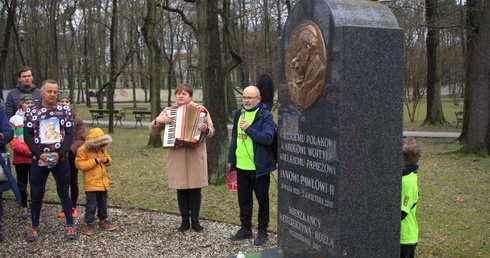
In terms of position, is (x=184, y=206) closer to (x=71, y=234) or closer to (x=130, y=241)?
(x=130, y=241)

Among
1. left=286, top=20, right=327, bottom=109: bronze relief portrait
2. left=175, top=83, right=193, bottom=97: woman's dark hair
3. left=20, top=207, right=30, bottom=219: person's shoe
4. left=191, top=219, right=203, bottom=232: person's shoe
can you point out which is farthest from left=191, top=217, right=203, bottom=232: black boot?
left=286, top=20, right=327, bottom=109: bronze relief portrait

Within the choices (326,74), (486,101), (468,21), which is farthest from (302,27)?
(468,21)

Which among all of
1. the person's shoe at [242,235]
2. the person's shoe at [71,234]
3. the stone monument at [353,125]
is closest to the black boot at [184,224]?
the person's shoe at [242,235]

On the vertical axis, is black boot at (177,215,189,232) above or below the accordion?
below

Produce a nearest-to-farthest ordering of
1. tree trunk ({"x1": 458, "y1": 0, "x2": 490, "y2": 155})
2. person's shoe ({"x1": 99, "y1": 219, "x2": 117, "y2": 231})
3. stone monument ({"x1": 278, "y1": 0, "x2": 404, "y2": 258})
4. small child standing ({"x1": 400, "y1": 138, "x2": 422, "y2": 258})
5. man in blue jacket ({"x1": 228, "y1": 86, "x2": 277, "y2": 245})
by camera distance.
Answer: stone monument ({"x1": 278, "y1": 0, "x2": 404, "y2": 258})
small child standing ({"x1": 400, "y1": 138, "x2": 422, "y2": 258})
man in blue jacket ({"x1": 228, "y1": 86, "x2": 277, "y2": 245})
person's shoe ({"x1": 99, "y1": 219, "x2": 117, "y2": 231})
tree trunk ({"x1": 458, "y1": 0, "x2": 490, "y2": 155})

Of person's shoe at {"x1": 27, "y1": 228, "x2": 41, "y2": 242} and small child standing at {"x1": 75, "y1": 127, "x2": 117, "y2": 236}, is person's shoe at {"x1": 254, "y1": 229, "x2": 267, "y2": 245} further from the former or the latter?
person's shoe at {"x1": 27, "y1": 228, "x2": 41, "y2": 242}

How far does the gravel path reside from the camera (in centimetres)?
568

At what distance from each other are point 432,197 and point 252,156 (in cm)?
438

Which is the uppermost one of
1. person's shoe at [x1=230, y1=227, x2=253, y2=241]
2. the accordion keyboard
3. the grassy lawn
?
the accordion keyboard

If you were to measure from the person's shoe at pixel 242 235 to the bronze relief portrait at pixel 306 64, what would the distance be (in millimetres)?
2335

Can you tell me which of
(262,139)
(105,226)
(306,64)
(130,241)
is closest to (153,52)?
(105,226)

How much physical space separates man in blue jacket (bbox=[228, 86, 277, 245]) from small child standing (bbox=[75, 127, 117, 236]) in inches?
69.9

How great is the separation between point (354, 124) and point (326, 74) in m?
0.46

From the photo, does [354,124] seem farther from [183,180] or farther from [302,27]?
[183,180]
